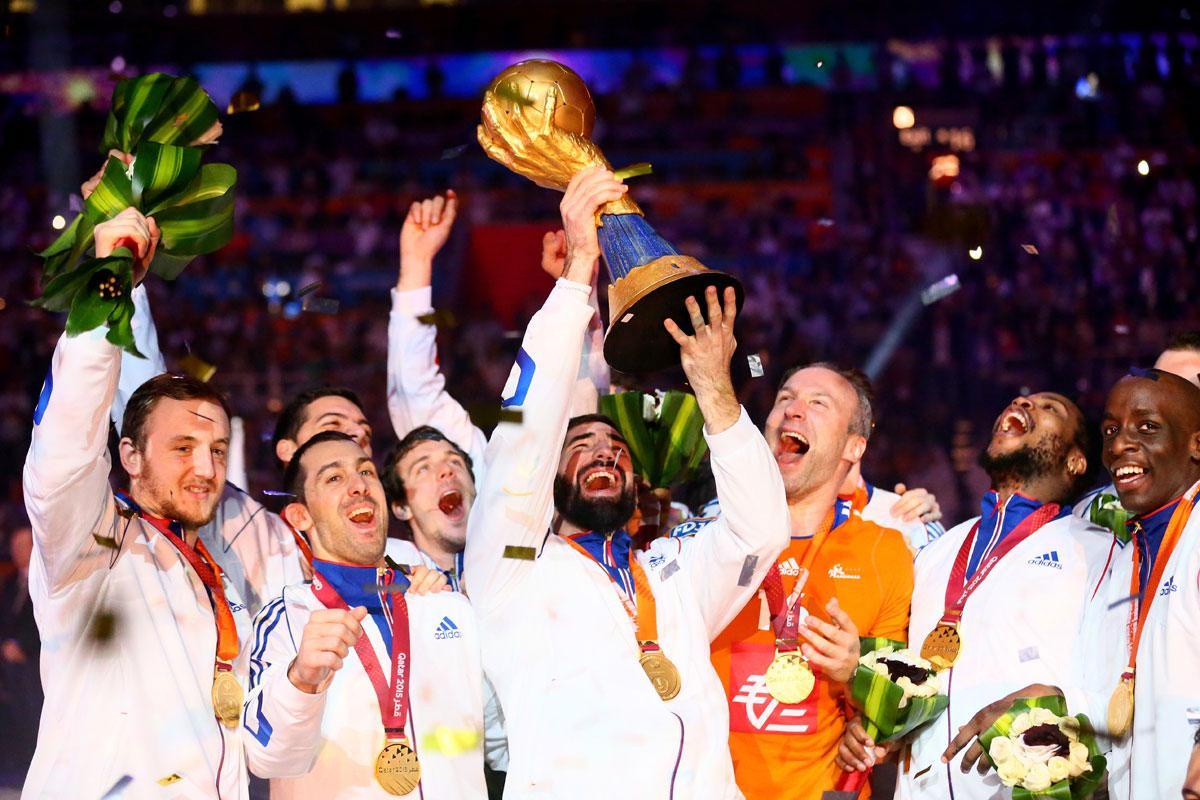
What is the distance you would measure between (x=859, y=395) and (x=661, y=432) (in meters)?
0.61

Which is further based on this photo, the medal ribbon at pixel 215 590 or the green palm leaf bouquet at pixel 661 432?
the green palm leaf bouquet at pixel 661 432

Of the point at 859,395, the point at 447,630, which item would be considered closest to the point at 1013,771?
the point at 859,395

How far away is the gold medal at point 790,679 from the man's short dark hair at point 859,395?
793 mm

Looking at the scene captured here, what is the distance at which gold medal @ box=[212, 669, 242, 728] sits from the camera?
3.55 meters

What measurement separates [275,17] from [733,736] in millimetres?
13779

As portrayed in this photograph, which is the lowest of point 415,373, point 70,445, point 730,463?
point 730,463

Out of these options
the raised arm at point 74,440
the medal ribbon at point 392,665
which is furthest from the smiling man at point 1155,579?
the raised arm at point 74,440

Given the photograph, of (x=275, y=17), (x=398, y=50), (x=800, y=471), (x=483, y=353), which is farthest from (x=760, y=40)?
(x=800, y=471)

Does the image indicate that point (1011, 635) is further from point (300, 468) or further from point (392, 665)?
point (300, 468)

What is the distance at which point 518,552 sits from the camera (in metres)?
3.57

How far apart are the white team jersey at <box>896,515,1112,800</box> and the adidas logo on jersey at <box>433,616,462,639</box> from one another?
4.40 feet

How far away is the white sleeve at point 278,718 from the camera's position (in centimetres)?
327

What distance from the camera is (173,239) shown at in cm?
363

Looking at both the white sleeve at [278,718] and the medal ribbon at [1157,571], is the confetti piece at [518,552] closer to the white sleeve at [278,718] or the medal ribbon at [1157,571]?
the white sleeve at [278,718]
